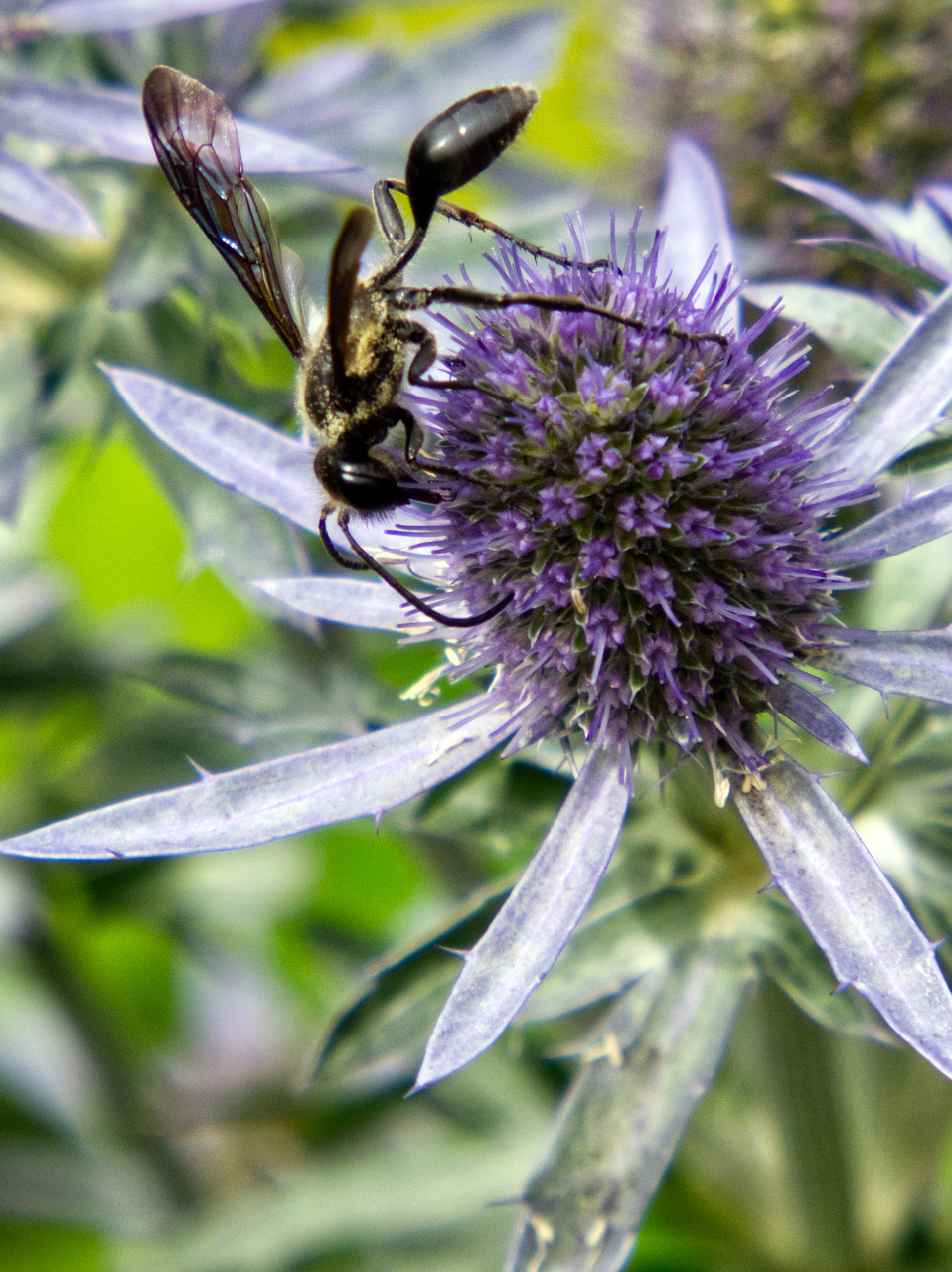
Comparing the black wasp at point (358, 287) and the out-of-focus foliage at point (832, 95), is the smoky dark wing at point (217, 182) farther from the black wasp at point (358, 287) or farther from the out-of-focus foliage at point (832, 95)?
the out-of-focus foliage at point (832, 95)

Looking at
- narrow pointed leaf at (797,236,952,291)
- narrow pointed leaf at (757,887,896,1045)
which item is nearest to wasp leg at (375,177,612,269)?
narrow pointed leaf at (797,236,952,291)

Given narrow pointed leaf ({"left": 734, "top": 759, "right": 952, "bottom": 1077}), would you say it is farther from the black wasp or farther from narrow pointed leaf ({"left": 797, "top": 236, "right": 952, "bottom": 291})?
narrow pointed leaf ({"left": 797, "top": 236, "right": 952, "bottom": 291})

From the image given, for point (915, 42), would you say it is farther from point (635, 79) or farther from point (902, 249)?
point (902, 249)

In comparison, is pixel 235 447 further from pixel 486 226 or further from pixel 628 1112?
pixel 628 1112

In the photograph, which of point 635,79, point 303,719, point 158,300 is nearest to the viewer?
point 303,719

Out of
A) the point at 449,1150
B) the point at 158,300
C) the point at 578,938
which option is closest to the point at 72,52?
the point at 158,300

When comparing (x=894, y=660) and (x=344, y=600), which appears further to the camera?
(x=344, y=600)

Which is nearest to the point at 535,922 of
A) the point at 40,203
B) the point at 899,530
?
the point at 899,530
